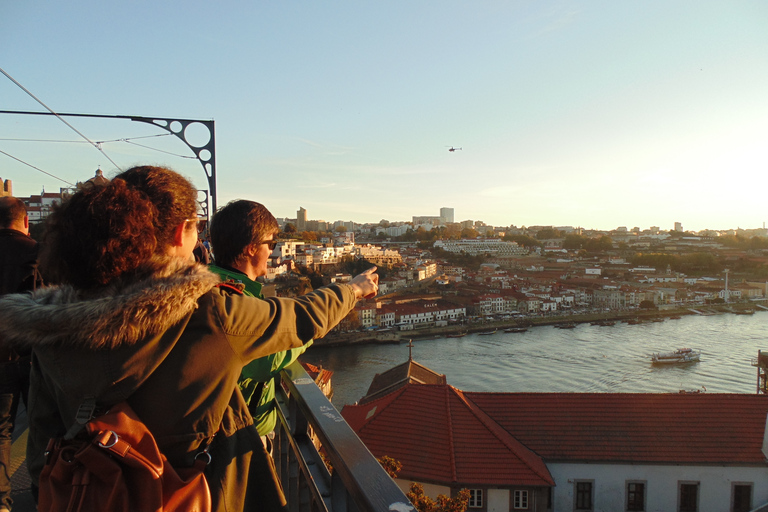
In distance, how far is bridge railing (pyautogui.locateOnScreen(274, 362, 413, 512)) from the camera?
0.35 metres

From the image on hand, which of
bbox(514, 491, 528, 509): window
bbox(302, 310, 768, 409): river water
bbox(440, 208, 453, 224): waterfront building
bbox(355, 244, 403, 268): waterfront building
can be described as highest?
bbox(440, 208, 453, 224): waterfront building

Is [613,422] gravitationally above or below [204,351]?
below

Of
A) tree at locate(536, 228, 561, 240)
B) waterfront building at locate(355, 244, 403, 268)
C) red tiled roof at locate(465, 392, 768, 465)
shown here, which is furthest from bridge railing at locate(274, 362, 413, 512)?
tree at locate(536, 228, 561, 240)

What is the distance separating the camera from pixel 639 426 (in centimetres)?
483

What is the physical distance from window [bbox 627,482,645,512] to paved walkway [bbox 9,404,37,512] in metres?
4.91

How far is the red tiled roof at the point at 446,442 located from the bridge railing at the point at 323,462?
374 cm

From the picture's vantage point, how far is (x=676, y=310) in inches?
913

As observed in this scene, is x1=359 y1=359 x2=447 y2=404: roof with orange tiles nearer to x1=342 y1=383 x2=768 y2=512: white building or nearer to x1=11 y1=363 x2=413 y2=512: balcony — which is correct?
x1=342 y1=383 x2=768 y2=512: white building

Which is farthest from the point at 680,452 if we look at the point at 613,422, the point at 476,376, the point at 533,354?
the point at 533,354

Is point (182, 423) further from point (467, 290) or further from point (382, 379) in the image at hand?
point (467, 290)

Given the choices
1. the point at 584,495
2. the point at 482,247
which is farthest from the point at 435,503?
the point at 482,247

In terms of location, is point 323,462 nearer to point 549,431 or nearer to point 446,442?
point 446,442

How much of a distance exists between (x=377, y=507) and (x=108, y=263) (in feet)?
0.81

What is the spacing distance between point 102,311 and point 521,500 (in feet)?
15.6
